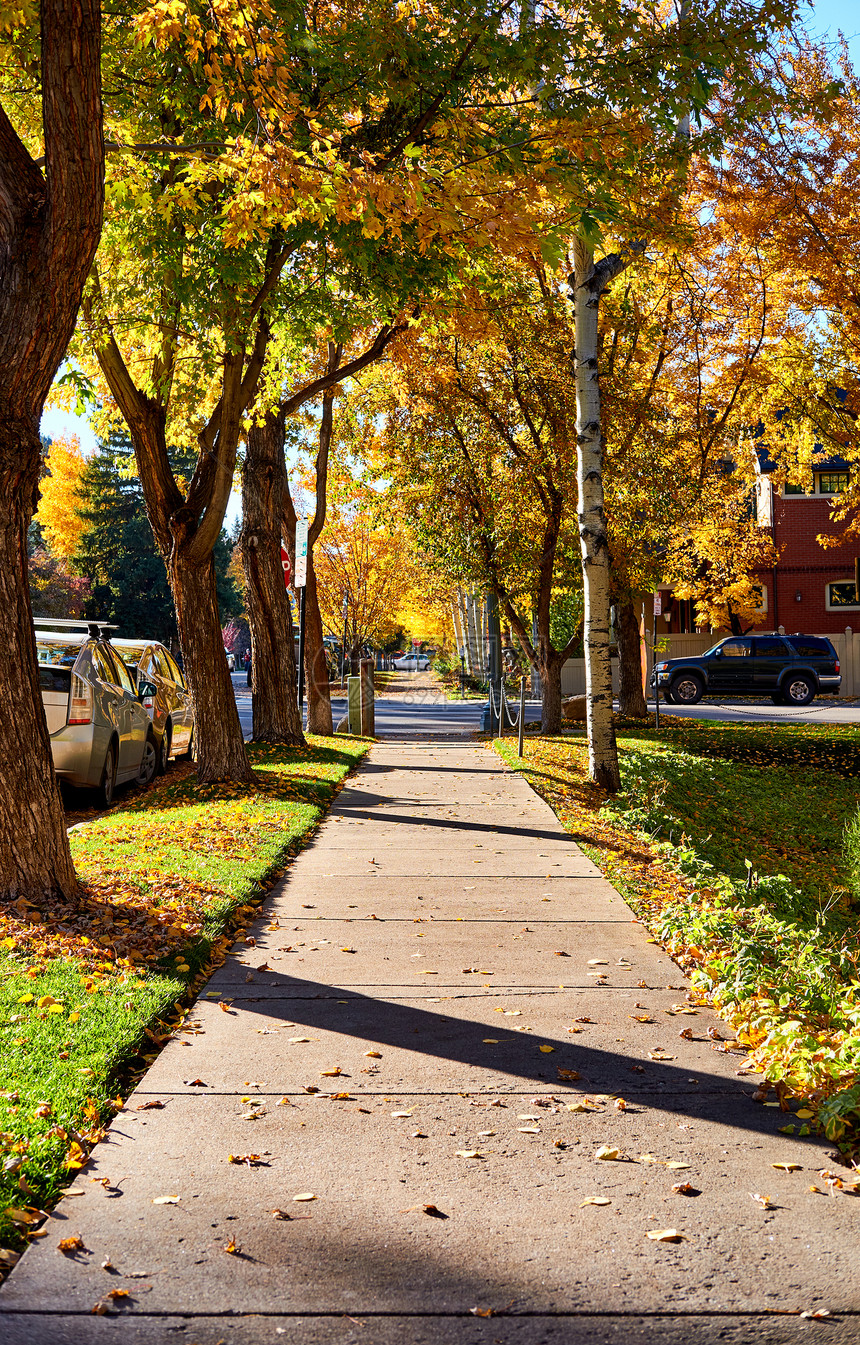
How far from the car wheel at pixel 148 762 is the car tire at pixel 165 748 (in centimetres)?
44

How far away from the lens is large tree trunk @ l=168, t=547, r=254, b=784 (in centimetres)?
1331

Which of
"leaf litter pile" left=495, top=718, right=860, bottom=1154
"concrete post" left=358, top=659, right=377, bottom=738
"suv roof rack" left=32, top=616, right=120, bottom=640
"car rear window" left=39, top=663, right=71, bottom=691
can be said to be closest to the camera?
"leaf litter pile" left=495, top=718, right=860, bottom=1154

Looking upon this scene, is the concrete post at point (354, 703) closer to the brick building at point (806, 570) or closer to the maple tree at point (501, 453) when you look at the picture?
the maple tree at point (501, 453)

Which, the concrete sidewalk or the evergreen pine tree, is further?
the evergreen pine tree

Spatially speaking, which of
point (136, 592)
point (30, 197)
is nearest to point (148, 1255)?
point (30, 197)

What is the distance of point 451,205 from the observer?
24.8 ft

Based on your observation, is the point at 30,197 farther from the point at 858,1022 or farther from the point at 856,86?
the point at 856,86

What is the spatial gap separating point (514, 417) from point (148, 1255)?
1806 centimetres

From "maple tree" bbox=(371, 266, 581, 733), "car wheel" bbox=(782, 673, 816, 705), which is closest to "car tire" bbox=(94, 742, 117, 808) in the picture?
"maple tree" bbox=(371, 266, 581, 733)

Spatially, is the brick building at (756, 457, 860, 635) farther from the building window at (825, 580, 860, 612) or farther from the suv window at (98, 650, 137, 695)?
the suv window at (98, 650, 137, 695)

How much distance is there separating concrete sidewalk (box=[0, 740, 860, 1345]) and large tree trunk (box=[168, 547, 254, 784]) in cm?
717

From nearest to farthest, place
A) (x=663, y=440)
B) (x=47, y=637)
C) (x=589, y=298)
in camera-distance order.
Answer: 1. (x=47, y=637)
2. (x=589, y=298)
3. (x=663, y=440)

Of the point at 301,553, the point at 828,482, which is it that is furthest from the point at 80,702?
the point at 828,482

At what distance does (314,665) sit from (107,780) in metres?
9.45
